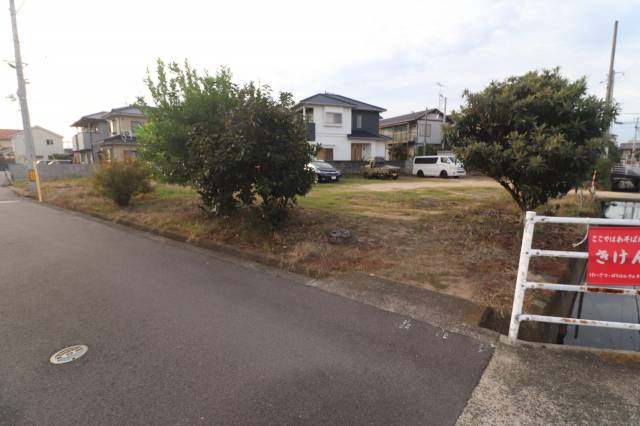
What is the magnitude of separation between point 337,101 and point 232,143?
21625 mm

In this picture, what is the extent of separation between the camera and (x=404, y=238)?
19.8ft

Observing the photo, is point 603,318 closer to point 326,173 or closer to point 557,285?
point 557,285

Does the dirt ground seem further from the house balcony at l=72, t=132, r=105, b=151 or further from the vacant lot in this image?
the house balcony at l=72, t=132, r=105, b=151

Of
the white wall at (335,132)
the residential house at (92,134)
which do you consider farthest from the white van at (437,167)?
the residential house at (92,134)

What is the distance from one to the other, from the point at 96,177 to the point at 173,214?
3390 mm

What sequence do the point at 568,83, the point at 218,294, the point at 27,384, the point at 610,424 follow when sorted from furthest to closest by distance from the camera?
the point at 568,83 → the point at 218,294 → the point at 27,384 → the point at 610,424

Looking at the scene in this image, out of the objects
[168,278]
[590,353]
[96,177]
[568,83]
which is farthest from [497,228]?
[96,177]

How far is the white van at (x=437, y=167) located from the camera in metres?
22.4

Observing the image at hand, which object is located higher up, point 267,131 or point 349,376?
point 267,131

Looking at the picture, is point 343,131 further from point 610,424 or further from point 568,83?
point 610,424

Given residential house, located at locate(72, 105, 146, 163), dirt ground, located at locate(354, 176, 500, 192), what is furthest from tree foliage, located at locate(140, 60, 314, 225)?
residential house, located at locate(72, 105, 146, 163)

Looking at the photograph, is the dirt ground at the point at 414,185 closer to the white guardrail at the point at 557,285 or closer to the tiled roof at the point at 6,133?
the white guardrail at the point at 557,285

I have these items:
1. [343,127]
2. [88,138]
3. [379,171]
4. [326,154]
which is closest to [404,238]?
[379,171]

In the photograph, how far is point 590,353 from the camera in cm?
268
